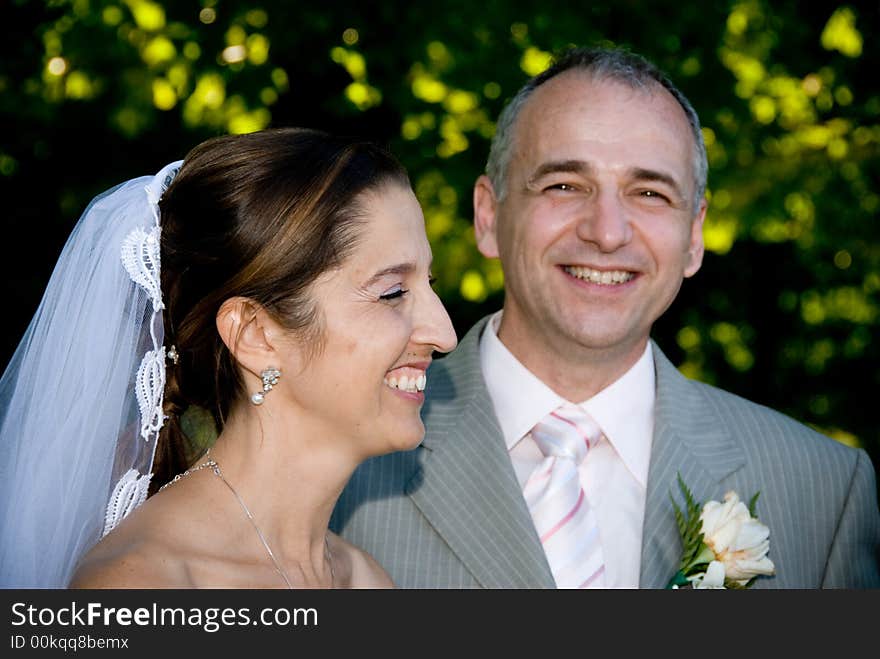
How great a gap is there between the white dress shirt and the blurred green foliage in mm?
1856

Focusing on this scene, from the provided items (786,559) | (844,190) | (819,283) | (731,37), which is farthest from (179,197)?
(819,283)

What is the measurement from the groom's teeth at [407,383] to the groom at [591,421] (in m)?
0.63

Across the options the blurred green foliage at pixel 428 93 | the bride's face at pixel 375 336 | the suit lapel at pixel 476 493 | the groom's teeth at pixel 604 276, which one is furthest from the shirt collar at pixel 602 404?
the blurred green foliage at pixel 428 93

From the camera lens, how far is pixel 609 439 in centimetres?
372

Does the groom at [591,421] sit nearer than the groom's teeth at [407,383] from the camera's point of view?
No

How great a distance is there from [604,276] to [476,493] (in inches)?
33.2

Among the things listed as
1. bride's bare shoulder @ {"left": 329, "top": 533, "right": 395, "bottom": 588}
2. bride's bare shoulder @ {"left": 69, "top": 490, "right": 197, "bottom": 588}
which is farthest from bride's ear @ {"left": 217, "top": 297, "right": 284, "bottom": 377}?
bride's bare shoulder @ {"left": 329, "top": 533, "right": 395, "bottom": 588}

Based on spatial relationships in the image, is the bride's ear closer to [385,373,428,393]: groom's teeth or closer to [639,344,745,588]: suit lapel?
[385,373,428,393]: groom's teeth

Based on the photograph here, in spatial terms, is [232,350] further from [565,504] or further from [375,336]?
[565,504]

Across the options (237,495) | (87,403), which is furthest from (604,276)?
(87,403)

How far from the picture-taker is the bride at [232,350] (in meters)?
2.72

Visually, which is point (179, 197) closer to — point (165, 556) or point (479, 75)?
point (165, 556)

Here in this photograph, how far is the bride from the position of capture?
2.72m

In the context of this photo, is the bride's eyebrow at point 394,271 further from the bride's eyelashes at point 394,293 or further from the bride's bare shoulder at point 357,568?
the bride's bare shoulder at point 357,568
